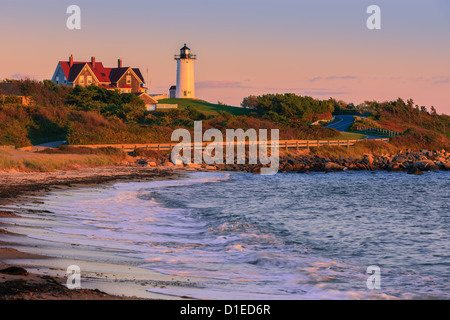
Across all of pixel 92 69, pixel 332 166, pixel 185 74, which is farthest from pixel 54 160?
pixel 185 74

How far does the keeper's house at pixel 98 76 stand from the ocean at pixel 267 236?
60686 millimetres

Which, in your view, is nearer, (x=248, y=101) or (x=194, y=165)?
(x=194, y=165)

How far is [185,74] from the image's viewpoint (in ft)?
317

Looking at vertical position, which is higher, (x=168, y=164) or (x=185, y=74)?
(x=185, y=74)

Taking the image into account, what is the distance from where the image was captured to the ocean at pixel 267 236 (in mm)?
9945

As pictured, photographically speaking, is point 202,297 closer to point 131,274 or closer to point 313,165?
point 131,274

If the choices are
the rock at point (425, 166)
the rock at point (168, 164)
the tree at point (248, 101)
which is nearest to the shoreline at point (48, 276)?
the rock at point (168, 164)

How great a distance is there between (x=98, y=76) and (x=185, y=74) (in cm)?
1658

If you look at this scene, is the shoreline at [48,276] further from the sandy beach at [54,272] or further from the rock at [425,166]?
the rock at [425,166]

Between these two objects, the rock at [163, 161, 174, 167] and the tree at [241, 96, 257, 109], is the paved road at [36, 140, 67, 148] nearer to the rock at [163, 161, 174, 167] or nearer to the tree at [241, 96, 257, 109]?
the rock at [163, 161, 174, 167]

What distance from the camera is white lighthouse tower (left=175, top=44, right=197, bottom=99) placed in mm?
95312

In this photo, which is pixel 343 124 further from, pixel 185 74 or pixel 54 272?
pixel 54 272

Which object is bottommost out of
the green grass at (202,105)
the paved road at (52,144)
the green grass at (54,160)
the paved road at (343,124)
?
the green grass at (54,160)
